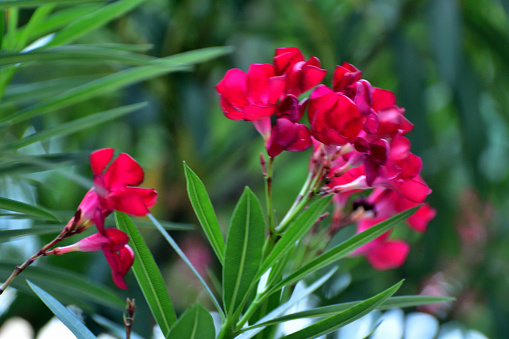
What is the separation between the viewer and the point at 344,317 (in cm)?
36

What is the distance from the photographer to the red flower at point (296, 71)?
41 cm

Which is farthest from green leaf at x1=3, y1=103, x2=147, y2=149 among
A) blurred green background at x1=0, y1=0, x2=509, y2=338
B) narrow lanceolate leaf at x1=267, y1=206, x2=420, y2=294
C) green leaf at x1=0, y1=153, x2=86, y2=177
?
blurred green background at x1=0, y1=0, x2=509, y2=338

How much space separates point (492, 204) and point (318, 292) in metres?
0.83

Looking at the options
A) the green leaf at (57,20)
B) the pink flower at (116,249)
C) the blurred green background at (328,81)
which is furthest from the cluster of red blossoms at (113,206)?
the blurred green background at (328,81)

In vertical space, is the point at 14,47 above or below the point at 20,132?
above

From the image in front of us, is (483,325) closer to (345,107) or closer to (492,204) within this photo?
(492,204)

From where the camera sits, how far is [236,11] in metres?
1.39

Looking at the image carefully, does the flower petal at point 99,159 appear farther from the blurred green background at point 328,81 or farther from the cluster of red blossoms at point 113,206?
the blurred green background at point 328,81

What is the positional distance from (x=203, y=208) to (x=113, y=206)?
0.20 ft

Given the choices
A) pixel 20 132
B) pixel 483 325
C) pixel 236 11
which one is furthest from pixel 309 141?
pixel 483 325

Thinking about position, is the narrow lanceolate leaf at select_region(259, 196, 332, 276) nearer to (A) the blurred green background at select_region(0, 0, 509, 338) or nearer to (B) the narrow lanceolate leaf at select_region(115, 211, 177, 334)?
(B) the narrow lanceolate leaf at select_region(115, 211, 177, 334)

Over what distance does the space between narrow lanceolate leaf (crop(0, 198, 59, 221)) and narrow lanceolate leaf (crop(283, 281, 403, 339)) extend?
0.61 feet

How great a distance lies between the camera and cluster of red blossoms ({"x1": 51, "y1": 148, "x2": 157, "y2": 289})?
378 millimetres

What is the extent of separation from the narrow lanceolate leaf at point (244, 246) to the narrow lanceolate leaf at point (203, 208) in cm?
3
